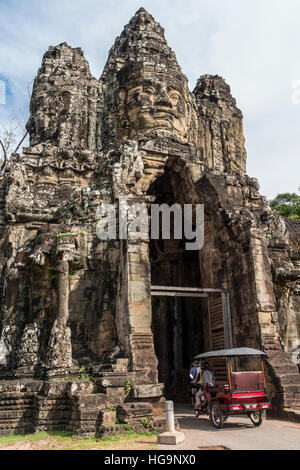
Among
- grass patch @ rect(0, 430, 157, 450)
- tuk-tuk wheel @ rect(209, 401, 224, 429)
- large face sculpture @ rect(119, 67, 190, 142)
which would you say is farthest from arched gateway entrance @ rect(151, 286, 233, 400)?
large face sculpture @ rect(119, 67, 190, 142)

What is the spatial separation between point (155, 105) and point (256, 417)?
14.7 meters

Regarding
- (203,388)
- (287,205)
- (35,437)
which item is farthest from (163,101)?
(287,205)

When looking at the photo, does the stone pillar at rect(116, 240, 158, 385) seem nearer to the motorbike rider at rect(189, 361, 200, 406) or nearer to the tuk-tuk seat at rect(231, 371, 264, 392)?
the motorbike rider at rect(189, 361, 200, 406)

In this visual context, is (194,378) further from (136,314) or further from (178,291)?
(178,291)

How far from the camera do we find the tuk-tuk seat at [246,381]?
30.7 ft

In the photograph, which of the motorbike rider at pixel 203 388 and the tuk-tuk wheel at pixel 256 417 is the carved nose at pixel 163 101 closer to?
the motorbike rider at pixel 203 388

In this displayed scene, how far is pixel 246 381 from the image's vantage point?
9.48m

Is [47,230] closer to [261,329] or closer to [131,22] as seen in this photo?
[261,329]

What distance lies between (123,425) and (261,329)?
5011 mm

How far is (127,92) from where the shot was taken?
71.2ft

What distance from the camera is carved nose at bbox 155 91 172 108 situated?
1958cm

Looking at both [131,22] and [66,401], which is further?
[131,22]

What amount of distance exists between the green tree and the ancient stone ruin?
43.9 feet
